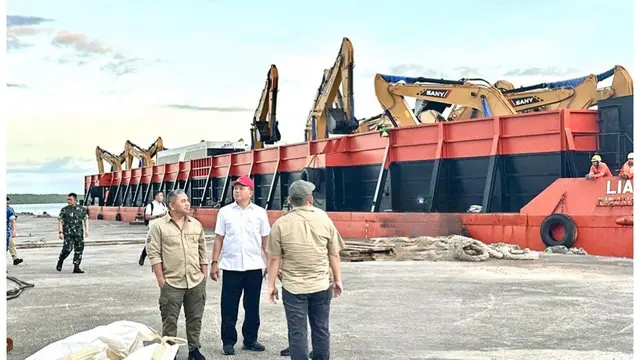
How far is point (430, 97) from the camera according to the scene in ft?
77.9

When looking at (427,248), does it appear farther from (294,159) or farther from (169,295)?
(294,159)

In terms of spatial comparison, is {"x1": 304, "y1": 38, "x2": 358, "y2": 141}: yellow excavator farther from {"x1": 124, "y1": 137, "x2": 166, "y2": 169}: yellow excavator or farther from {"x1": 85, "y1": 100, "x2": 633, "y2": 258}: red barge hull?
{"x1": 124, "y1": 137, "x2": 166, "y2": 169}: yellow excavator

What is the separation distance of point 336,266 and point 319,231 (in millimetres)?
323

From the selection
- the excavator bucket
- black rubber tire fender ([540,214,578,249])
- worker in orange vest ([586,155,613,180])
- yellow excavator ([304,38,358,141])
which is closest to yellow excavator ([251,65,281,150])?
yellow excavator ([304,38,358,141])

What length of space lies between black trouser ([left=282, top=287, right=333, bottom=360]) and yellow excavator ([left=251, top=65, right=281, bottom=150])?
29614 millimetres

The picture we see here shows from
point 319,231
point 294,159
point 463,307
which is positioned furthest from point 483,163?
point 319,231

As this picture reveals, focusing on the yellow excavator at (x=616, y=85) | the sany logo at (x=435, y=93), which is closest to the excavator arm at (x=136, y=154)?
the sany logo at (x=435, y=93)

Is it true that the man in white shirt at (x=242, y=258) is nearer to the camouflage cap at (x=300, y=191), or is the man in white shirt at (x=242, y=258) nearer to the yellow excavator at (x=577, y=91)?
the camouflage cap at (x=300, y=191)

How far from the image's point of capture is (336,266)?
597cm

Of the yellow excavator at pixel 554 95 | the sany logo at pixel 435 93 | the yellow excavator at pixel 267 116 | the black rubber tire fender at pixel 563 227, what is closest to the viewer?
the black rubber tire fender at pixel 563 227

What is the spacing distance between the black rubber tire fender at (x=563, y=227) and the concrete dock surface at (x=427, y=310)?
135 cm

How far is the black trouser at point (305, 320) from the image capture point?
5.76 meters

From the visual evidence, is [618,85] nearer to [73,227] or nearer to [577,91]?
[577,91]

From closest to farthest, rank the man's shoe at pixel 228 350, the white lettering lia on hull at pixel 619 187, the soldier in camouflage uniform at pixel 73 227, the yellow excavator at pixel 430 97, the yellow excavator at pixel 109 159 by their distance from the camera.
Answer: the man's shoe at pixel 228 350, the soldier in camouflage uniform at pixel 73 227, the white lettering lia on hull at pixel 619 187, the yellow excavator at pixel 430 97, the yellow excavator at pixel 109 159
